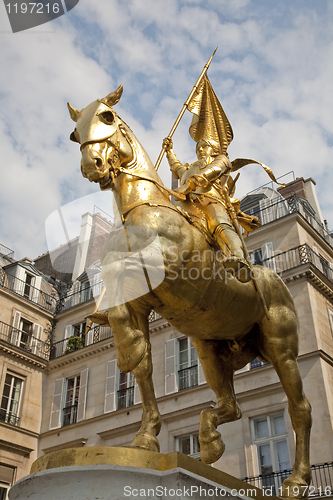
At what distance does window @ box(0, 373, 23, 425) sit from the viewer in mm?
21548

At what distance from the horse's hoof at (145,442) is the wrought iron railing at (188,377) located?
15186mm

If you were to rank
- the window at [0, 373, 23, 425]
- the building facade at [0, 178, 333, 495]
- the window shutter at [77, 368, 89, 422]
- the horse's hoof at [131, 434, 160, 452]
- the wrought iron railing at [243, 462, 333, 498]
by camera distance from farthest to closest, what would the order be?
the window at [0, 373, 23, 425]
the window shutter at [77, 368, 89, 422]
the building facade at [0, 178, 333, 495]
the wrought iron railing at [243, 462, 333, 498]
the horse's hoof at [131, 434, 160, 452]

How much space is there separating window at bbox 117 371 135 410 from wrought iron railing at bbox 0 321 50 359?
4.82 m

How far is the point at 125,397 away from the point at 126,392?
184mm

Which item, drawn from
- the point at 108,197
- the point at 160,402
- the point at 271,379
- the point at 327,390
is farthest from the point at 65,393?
the point at 108,197

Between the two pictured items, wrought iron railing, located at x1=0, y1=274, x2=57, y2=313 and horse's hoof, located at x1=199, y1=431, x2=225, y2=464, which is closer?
horse's hoof, located at x1=199, y1=431, x2=225, y2=464

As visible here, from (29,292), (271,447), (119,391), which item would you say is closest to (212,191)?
(271,447)

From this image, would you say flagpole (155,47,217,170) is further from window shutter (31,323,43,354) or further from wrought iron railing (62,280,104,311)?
window shutter (31,323,43,354)

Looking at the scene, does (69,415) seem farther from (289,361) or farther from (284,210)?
(289,361)

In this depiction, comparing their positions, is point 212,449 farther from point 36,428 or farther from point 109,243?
point 36,428

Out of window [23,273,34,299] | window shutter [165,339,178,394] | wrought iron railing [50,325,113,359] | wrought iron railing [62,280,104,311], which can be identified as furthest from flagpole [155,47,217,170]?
window [23,273,34,299]

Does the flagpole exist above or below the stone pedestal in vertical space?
above

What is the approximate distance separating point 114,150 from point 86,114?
35 cm

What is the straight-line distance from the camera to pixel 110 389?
20781 millimetres
